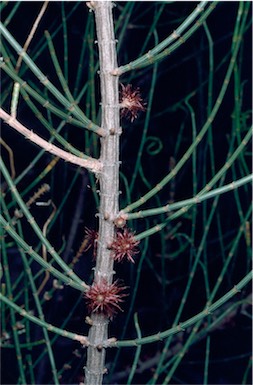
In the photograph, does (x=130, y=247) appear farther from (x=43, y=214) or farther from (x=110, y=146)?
(x=43, y=214)

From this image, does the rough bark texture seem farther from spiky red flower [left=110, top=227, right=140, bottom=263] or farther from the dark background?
the dark background

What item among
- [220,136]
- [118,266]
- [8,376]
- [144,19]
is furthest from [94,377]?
[144,19]

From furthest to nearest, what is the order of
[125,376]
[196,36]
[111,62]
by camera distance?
[196,36], [125,376], [111,62]

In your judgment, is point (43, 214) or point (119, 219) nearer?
point (119, 219)

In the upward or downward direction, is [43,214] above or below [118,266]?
above

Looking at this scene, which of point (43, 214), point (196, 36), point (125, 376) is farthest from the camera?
point (196, 36)

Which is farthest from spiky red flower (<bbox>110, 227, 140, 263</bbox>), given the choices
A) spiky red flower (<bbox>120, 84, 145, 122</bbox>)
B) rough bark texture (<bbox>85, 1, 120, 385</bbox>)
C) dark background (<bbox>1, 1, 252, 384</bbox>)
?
dark background (<bbox>1, 1, 252, 384</bbox>)

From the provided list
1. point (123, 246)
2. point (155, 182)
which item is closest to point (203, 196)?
point (123, 246)

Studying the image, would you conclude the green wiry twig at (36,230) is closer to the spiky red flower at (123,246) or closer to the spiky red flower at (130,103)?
the spiky red flower at (123,246)
